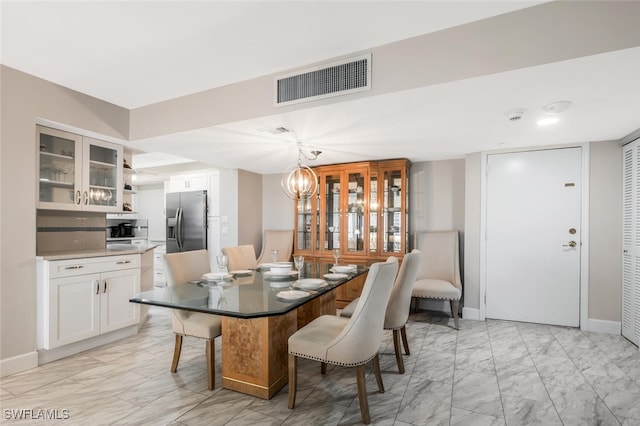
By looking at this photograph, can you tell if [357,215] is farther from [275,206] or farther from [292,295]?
[292,295]

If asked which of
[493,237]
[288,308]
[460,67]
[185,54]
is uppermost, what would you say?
[185,54]

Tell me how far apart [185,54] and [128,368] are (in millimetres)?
2581

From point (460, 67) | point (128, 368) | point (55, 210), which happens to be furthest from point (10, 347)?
point (460, 67)

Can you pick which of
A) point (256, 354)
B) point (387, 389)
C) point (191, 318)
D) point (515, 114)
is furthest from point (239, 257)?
point (515, 114)

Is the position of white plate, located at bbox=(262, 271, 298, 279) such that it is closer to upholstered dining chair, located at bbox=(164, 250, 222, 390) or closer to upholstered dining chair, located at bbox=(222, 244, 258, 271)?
upholstered dining chair, located at bbox=(164, 250, 222, 390)

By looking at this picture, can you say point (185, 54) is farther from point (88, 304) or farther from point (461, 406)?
point (461, 406)

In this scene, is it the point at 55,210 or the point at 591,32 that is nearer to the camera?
the point at 591,32

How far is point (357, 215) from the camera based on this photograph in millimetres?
4645

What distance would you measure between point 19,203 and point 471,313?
4.88 metres

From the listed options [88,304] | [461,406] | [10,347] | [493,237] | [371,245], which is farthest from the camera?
[371,245]

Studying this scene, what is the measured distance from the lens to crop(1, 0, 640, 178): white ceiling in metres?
1.86

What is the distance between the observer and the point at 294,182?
339cm

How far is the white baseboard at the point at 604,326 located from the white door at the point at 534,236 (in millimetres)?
114

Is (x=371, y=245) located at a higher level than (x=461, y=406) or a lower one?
higher
